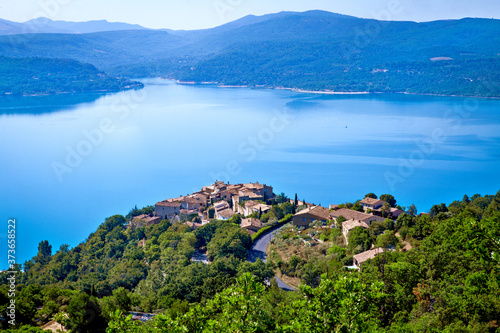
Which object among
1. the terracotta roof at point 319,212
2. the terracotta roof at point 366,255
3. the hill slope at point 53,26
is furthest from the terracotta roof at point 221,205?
the hill slope at point 53,26

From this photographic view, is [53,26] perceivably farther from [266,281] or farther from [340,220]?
[266,281]

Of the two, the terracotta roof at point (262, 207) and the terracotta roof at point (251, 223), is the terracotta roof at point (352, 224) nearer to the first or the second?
the terracotta roof at point (251, 223)

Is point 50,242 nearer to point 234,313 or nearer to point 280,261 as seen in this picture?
point 280,261

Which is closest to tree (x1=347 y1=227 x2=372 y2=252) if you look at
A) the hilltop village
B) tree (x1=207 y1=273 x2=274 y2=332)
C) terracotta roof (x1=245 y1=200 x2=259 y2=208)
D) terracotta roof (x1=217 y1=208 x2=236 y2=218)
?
the hilltop village

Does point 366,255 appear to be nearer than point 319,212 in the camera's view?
Yes

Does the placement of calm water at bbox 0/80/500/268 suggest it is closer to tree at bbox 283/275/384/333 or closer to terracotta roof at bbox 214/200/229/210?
terracotta roof at bbox 214/200/229/210

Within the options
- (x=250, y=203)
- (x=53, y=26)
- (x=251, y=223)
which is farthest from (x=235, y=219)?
(x=53, y=26)
